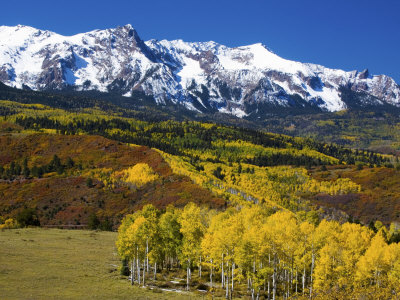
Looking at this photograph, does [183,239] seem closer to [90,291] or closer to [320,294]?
[90,291]

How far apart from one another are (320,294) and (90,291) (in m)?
35.5

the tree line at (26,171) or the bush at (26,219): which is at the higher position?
the tree line at (26,171)

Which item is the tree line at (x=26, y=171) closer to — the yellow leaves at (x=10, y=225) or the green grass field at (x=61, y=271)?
the yellow leaves at (x=10, y=225)

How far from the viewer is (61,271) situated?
65125mm

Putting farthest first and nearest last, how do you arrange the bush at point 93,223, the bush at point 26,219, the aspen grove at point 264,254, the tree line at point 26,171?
the tree line at point 26,171
the bush at point 93,223
the bush at point 26,219
the aspen grove at point 264,254

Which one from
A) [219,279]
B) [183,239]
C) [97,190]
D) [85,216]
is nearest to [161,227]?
[183,239]

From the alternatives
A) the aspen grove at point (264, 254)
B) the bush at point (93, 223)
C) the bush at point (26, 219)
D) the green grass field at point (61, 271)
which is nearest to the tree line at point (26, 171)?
the bush at point (26, 219)

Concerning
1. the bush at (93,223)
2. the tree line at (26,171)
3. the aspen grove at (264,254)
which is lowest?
the bush at (93,223)

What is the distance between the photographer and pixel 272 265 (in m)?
65.1

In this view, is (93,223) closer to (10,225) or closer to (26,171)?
(10,225)

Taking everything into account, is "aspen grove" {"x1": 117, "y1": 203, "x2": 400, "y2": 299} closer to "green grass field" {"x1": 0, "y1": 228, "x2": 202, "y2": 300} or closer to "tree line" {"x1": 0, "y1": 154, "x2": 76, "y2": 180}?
"green grass field" {"x1": 0, "y1": 228, "x2": 202, "y2": 300}

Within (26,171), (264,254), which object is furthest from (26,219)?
(264,254)

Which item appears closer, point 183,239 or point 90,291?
point 90,291

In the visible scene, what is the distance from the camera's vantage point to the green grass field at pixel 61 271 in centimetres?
5262
